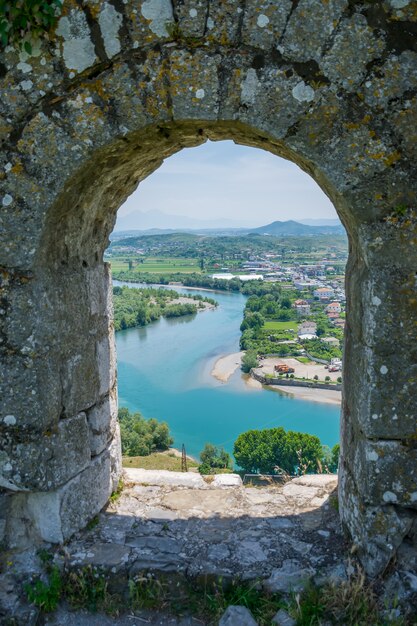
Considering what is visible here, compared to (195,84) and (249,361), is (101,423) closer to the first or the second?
(195,84)

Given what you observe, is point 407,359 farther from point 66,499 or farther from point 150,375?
point 150,375

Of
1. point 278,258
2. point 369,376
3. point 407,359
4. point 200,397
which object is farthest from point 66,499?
point 278,258

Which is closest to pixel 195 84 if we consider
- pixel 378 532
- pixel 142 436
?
pixel 378 532

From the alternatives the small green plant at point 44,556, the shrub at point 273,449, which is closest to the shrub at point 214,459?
the shrub at point 273,449

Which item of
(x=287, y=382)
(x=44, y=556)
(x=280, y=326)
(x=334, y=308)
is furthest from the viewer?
(x=280, y=326)

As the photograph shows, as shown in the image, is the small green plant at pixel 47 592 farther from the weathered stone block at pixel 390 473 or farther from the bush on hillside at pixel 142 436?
the bush on hillside at pixel 142 436
